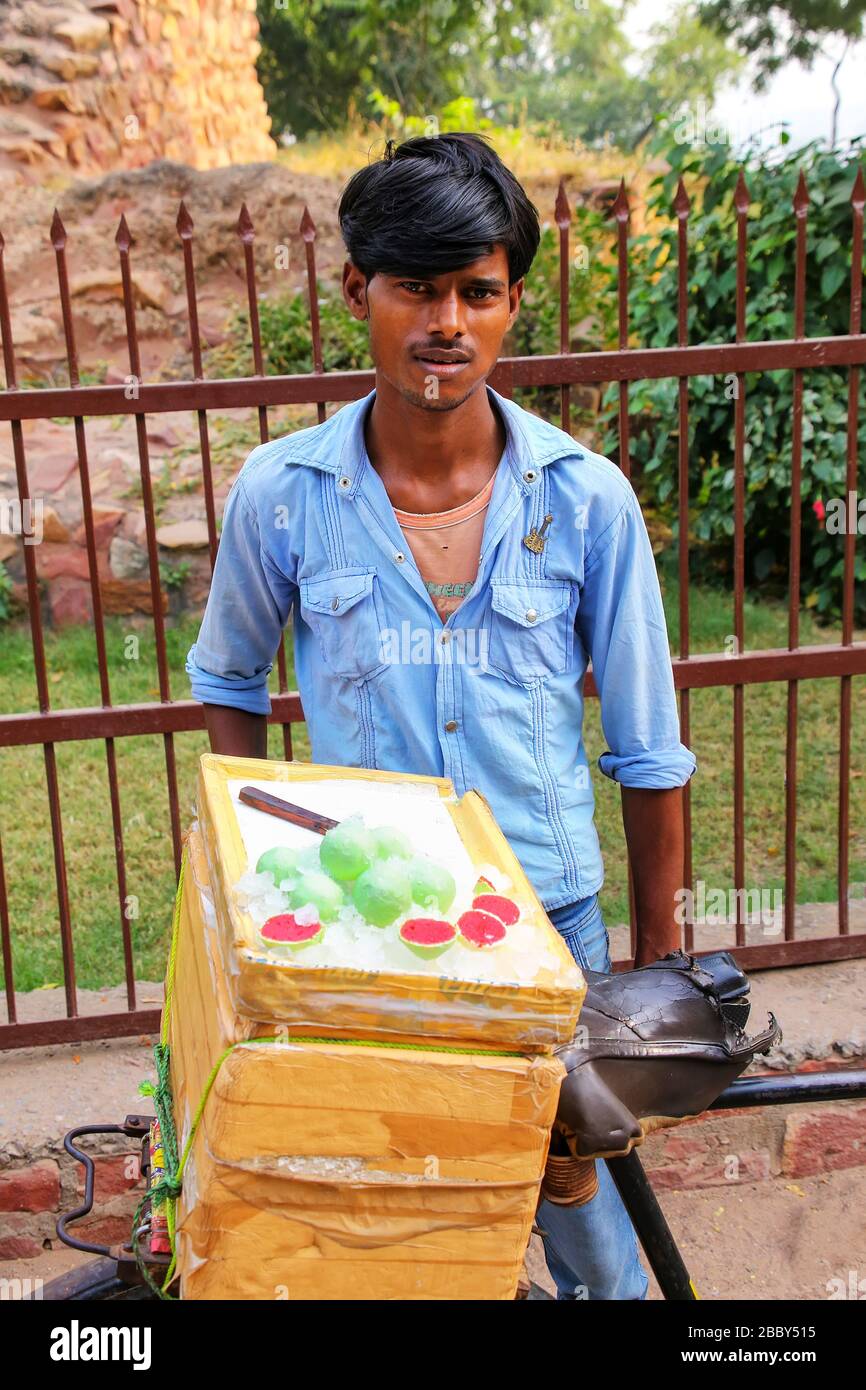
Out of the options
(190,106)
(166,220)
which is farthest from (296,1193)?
(190,106)

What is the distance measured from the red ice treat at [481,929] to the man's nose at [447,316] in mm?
811

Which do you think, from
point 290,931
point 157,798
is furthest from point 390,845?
point 157,798

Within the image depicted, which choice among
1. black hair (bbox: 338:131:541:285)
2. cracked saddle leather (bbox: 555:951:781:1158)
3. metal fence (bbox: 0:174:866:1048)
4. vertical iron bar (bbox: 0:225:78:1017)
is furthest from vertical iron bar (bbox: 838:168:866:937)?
vertical iron bar (bbox: 0:225:78:1017)

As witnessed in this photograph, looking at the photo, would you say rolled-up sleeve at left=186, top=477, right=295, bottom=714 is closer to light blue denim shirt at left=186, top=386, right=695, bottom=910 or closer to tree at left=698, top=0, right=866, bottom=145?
light blue denim shirt at left=186, top=386, right=695, bottom=910

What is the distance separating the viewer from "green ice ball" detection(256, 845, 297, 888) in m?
1.23

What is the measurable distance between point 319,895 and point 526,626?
0.74 metres

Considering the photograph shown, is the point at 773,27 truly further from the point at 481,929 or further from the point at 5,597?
the point at 481,929

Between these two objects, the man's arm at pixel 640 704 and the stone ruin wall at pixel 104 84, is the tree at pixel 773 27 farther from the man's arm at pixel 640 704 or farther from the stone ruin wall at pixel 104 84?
the man's arm at pixel 640 704

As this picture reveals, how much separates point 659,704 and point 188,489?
5.31 meters

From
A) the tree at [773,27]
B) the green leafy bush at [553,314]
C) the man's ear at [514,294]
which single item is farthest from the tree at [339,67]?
the man's ear at [514,294]

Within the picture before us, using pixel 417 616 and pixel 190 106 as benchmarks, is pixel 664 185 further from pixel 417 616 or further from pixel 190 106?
pixel 190 106

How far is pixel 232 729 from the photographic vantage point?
2043 millimetres

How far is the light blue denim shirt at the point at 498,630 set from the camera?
5.99 ft

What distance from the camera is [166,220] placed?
30.4 ft
